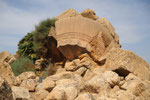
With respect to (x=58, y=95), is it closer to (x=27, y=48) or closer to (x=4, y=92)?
(x=4, y=92)

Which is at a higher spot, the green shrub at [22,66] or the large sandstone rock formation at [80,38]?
the large sandstone rock formation at [80,38]

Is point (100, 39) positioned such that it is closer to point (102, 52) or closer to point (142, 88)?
point (102, 52)

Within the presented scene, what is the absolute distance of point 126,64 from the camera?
5121 mm

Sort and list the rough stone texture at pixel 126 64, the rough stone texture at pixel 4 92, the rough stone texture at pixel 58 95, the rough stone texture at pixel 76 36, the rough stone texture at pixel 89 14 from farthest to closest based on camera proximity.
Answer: the rough stone texture at pixel 89 14 → the rough stone texture at pixel 76 36 → the rough stone texture at pixel 126 64 → the rough stone texture at pixel 58 95 → the rough stone texture at pixel 4 92

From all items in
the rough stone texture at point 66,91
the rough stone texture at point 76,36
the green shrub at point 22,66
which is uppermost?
the rough stone texture at point 76,36

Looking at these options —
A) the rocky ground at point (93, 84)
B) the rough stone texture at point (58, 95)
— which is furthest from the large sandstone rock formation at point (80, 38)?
the rough stone texture at point (58, 95)

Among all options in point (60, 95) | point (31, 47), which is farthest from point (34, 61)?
point (60, 95)

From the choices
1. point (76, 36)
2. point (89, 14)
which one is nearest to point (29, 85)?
point (76, 36)

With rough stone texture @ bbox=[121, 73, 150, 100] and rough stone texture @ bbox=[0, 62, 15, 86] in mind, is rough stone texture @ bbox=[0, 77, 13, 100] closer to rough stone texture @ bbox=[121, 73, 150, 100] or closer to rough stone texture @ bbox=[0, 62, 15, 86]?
rough stone texture @ bbox=[121, 73, 150, 100]

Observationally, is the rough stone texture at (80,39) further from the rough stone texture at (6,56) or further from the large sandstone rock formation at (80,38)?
the rough stone texture at (6,56)

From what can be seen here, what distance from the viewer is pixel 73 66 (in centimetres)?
626

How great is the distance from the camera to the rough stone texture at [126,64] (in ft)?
16.8

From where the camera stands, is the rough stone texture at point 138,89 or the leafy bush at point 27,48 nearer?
the rough stone texture at point 138,89

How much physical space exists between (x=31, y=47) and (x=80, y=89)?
645cm
